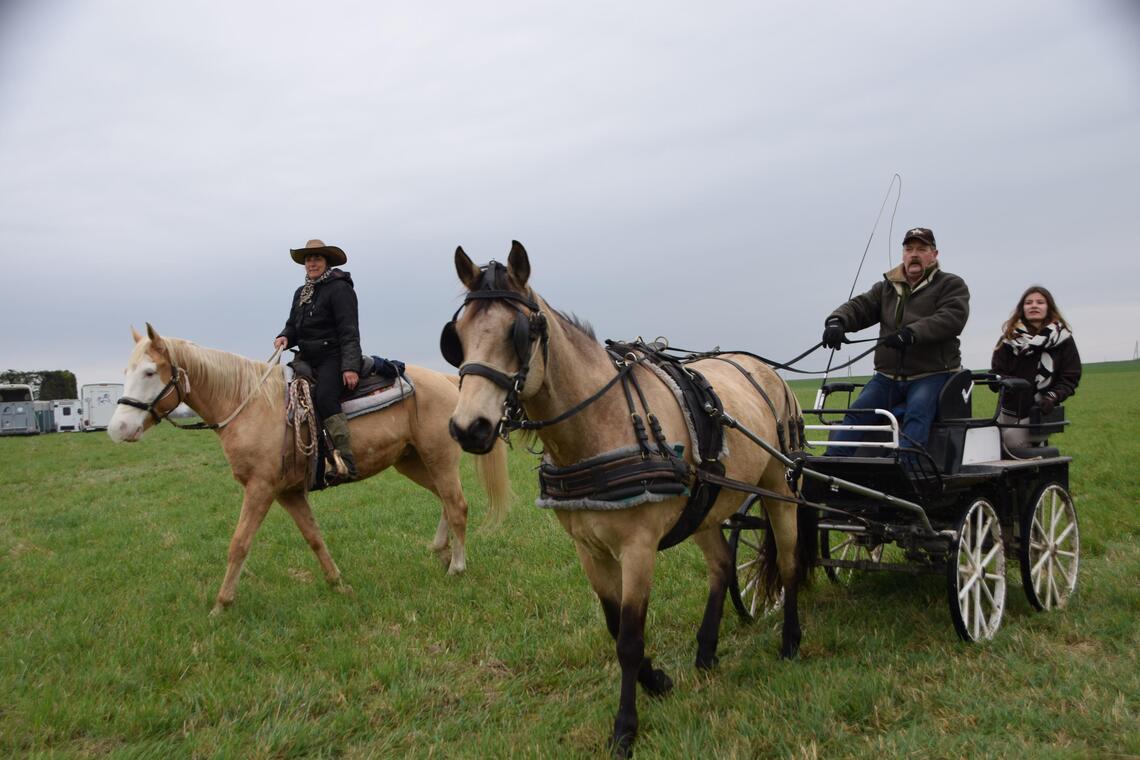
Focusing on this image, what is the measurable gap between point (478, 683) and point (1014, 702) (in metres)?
3.02

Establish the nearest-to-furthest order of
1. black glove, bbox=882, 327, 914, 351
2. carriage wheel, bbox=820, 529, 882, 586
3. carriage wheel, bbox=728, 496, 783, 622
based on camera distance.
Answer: black glove, bbox=882, 327, 914, 351 → carriage wheel, bbox=728, 496, 783, 622 → carriage wheel, bbox=820, 529, 882, 586

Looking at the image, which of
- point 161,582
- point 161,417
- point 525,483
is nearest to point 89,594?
point 161,582

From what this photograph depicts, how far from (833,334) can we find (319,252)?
4.78 metres

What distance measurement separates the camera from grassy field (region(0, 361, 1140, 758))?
3.71m

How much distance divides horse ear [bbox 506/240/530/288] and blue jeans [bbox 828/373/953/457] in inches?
121

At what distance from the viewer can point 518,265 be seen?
3428mm

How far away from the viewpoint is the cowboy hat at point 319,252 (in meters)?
7.08

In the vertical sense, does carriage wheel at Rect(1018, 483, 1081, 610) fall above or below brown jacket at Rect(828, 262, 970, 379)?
below

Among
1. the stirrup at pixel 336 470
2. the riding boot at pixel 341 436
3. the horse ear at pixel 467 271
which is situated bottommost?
the stirrup at pixel 336 470

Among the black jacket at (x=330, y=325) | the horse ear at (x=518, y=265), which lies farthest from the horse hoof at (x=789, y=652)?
the black jacket at (x=330, y=325)

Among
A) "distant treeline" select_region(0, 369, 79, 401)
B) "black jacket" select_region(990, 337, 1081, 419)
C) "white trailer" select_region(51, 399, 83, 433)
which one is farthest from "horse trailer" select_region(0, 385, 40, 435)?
"black jacket" select_region(990, 337, 1081, 419)

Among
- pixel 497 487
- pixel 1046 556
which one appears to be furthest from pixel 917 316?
pixel 497 487

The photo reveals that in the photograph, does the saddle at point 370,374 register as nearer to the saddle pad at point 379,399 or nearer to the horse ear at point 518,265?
the saddle pad at point 379,399

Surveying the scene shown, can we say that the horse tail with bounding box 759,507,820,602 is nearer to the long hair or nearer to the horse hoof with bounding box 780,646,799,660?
the horse hoof with bounding box 780,646,799,660
